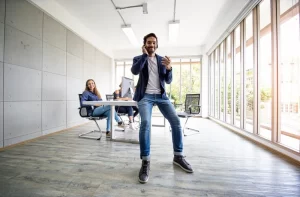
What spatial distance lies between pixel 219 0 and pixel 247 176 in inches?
149

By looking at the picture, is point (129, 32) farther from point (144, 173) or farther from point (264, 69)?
point (144, 173)

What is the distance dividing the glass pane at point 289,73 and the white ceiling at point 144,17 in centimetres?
117

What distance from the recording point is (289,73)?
226 cm

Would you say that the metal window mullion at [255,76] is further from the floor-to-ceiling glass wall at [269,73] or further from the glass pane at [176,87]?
the glass pane at [176,87]

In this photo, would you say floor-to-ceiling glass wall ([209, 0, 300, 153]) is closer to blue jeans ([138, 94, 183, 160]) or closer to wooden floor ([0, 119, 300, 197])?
wooden floor ([0, 119, 300, 197])

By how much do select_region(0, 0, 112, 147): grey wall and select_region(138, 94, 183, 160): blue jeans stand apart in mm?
2484

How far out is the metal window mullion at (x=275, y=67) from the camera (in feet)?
7.76

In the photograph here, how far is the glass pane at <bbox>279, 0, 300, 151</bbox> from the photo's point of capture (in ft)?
6.97

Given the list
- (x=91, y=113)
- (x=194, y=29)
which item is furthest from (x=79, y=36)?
(x=194, y=29)

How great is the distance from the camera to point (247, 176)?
157 cm

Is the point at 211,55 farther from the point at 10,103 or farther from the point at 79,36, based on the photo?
the point at 10,103

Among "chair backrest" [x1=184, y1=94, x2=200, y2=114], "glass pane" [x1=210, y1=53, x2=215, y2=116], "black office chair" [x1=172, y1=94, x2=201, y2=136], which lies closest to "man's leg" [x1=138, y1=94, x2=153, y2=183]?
"black office chair" [x1=172, y1=94, x2=201, y2=136]

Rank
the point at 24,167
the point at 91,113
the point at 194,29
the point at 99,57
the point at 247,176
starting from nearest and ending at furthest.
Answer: the point at 247,176
the point at 24,167
the point at 91,113
the point at 194,29
the point at 99,57

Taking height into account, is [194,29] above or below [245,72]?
above
